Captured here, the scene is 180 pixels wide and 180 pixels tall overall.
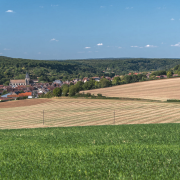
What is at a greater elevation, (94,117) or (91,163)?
(91,163)

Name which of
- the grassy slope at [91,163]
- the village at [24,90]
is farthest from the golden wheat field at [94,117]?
the village at [24,90]

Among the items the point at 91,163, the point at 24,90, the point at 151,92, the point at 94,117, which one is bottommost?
the point at 24,90

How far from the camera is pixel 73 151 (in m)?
9.06

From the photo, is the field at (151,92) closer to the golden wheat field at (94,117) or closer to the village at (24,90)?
the golden wheat field at (94,117)

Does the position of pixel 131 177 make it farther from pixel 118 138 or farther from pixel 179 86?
pixel 179 86

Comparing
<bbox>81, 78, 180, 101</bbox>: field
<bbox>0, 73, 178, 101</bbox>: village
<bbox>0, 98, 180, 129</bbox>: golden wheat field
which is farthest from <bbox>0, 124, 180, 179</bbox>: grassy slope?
<bbox>0, 73, 178, 101</bbox>: village

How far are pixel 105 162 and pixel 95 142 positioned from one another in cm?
340

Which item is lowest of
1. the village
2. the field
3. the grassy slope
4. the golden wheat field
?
the village

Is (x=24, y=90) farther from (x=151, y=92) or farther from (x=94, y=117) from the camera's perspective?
(x=94, y=117)

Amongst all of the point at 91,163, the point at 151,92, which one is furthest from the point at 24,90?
the point at 91,163

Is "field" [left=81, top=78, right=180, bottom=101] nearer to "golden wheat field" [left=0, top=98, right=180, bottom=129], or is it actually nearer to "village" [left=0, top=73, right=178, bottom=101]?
"golden wheat field" [left=0, top=98, right=180, bottom=129]

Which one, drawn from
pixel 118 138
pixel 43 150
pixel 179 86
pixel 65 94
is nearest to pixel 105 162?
pixel 43 150

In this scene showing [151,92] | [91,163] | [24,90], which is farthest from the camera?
[24,90]

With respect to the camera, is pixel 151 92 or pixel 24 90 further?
pixel 24 90
